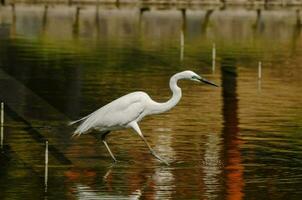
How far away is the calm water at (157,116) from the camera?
59.8 ft

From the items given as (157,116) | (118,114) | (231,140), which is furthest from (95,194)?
(157,116)

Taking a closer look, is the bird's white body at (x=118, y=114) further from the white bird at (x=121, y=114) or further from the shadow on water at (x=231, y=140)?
the shadow on water at (x=231, y=140)

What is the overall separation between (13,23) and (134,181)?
1946 inches

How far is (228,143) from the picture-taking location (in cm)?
2298

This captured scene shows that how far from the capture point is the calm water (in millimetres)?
18219

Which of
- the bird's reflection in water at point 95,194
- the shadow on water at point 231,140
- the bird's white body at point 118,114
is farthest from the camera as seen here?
the bird's white body at point 118,114

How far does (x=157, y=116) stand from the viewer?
90.4ft

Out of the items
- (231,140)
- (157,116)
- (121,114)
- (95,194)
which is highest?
(121,114)

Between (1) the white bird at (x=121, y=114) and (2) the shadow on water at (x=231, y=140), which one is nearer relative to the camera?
(2) the shadow on water at (x=231, y=140)

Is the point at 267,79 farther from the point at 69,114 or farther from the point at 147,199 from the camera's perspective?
the point at 147,199

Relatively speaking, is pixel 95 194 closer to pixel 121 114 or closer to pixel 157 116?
pixel 121 114

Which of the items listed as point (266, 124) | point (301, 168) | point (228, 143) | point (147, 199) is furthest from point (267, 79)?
point (147, 199)

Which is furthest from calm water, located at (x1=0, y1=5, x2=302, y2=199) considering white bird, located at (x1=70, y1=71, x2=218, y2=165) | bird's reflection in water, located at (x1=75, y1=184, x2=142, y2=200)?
white bird, located at (x1=70, y1=71, x2=218, y2=165)

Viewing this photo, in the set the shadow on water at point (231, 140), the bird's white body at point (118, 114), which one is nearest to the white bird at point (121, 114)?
the bird's white body at point (118, 114)
